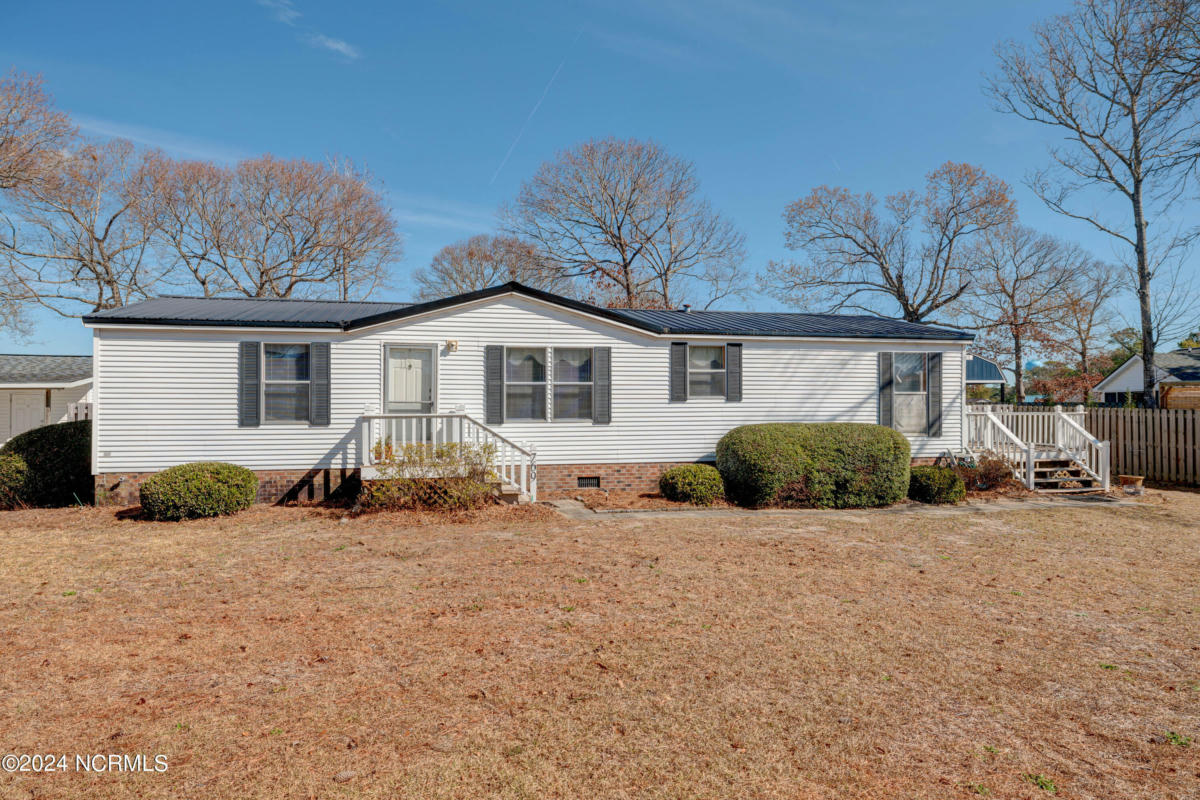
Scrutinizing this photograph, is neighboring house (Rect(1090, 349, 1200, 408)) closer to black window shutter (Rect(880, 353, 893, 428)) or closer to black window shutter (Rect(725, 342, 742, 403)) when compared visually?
black window shutter (Rect(880, 353, 893, 428))

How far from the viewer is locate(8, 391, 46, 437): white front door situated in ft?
64.2

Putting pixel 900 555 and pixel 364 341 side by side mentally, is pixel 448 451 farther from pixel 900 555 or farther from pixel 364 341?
pixel 900 555

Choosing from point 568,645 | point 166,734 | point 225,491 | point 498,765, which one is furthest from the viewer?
point 225,491

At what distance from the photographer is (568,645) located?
15.8 feet

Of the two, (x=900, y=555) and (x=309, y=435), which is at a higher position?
(x=309, y=435)

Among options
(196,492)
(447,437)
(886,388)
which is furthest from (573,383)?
(886,388)

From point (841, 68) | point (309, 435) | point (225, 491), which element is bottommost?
point (225, 491)

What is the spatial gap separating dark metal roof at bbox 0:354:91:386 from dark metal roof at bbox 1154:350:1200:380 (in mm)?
37743

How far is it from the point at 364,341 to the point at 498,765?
9711mm

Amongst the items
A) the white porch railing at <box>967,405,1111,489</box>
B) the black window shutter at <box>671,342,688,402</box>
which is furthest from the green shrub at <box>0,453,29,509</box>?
the white porch railing at <box>967,405,1111,489</box>

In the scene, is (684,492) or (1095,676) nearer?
(1095,676)

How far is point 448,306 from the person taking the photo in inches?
468

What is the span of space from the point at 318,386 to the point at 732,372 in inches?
311

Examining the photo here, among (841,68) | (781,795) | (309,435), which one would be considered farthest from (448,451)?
(841,68)
